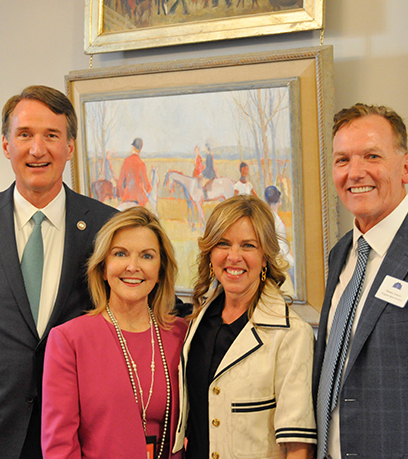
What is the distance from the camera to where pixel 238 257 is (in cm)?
190

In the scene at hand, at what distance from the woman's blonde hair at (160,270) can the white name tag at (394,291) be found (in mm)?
825

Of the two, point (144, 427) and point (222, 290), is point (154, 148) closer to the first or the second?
point (222, 290)

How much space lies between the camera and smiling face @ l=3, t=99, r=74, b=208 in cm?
211

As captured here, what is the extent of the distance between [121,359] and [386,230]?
102cm

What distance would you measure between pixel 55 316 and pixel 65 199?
0.52 metres

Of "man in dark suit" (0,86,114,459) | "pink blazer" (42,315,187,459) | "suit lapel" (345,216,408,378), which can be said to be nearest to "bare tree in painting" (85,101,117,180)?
"man in dark suit" (0,86,114,459)

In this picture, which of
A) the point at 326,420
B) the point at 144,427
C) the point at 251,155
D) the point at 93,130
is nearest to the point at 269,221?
the point at 326,420

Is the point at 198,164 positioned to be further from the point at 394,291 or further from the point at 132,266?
the point at 394,291

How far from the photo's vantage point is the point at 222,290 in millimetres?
2088

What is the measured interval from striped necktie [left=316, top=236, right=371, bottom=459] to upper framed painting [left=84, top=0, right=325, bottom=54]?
1.47m

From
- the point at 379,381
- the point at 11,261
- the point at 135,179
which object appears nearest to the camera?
the point at 379,381

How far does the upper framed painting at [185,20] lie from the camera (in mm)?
2764

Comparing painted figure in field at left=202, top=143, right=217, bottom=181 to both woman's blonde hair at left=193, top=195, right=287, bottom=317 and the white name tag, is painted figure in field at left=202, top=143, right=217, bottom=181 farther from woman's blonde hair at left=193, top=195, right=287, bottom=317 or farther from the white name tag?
the white name tag

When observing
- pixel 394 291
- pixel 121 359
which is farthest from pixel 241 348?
pixel 394 291
